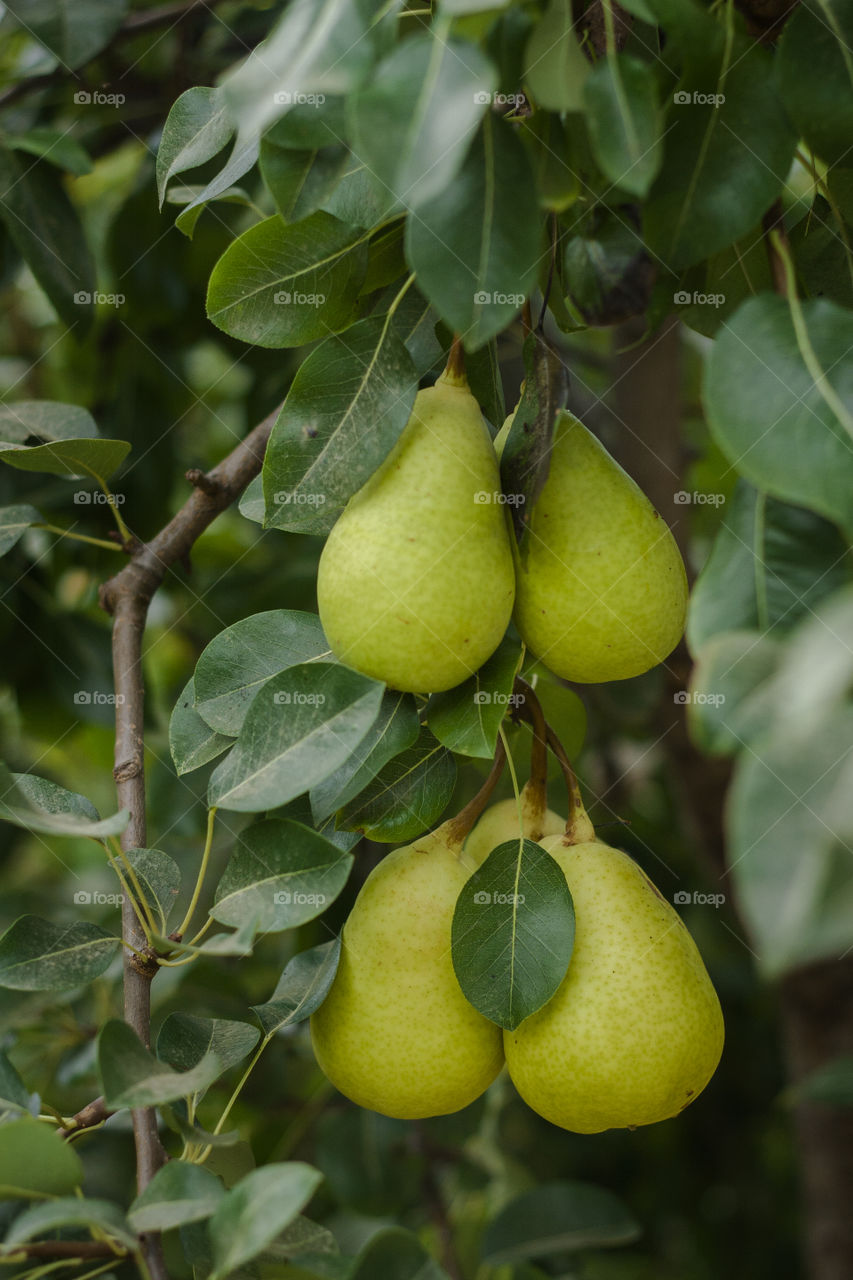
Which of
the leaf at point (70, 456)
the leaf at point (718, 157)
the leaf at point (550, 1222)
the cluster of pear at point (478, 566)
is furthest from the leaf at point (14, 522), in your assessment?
the leaf at point (550, 1222)

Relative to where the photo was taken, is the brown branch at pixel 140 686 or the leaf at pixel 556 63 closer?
the leaf at pixel 556 63

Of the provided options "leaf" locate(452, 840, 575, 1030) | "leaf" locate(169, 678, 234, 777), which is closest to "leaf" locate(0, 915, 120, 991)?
"leaf" locate(169, 678, 234, 777)

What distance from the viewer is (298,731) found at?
2.01 ft

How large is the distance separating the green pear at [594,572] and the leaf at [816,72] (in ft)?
0.71

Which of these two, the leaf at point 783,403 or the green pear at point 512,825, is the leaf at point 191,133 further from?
the green pear at point 512,825

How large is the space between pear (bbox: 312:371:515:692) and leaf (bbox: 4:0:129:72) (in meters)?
0.74

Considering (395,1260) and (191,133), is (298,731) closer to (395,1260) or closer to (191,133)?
(395,1260)

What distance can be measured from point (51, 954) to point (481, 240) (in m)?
0.50

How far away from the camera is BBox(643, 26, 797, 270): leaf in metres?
0.56

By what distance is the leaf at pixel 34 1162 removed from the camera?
0.52 m

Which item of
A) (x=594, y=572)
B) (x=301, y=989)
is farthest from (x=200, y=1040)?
(x=594, y=572)

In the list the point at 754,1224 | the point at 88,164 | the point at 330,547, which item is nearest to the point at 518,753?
the point at 330,547

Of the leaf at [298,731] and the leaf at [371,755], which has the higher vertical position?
the leaf at [298,731]

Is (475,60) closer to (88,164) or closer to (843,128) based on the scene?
(843,128)
